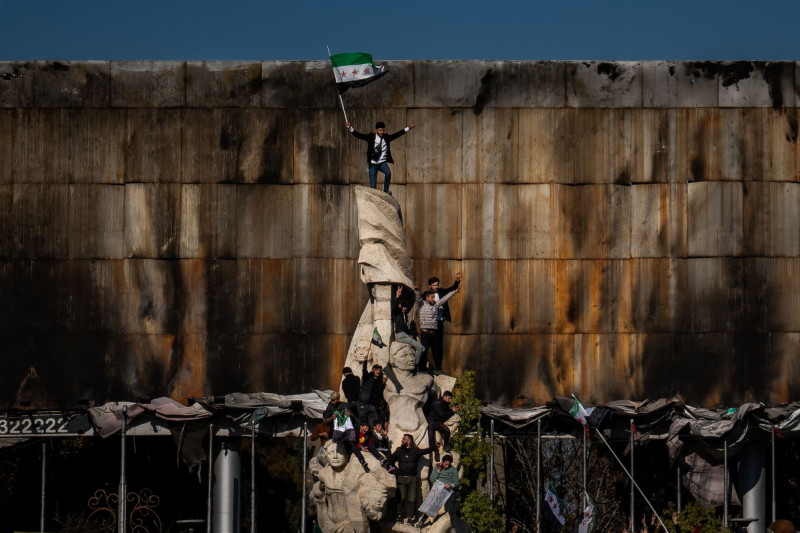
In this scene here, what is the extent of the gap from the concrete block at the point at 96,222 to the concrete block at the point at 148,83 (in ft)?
6.88

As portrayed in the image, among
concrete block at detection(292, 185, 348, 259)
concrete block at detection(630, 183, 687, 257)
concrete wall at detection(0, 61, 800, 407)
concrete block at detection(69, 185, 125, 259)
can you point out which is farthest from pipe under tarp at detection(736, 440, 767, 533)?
concrete block at detection(69, 185, 125, 259)

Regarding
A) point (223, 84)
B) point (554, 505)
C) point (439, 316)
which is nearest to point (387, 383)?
point (439, 316)

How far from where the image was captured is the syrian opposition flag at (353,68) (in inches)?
1212

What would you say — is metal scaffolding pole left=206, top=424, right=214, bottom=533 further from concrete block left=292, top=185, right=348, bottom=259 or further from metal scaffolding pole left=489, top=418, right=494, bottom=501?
metal scaffolding pole left=489, top=418, right=494, bottom=501

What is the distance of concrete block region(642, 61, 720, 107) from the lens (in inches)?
1312

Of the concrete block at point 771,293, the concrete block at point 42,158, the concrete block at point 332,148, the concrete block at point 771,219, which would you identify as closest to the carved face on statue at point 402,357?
the concrete block at point 332,148

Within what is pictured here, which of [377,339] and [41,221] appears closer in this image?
[377,339]

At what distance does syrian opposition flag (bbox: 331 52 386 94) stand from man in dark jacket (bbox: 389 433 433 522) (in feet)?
29.6

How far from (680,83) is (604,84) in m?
1.79

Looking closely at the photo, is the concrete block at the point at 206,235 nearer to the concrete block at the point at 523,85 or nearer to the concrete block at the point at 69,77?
the concrete block at the point at 69,77

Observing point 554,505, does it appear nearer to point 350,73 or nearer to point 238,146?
point 350,73

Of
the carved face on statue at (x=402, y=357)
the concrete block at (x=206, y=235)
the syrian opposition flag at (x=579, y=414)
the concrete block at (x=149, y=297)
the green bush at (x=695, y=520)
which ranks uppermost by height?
the concrete block at (x=206, y=235)

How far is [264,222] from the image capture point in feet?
109

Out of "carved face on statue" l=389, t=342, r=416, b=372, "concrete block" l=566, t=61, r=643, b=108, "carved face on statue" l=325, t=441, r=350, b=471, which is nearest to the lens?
"carved face on statue" l=325, t=441, r=350, b=471
